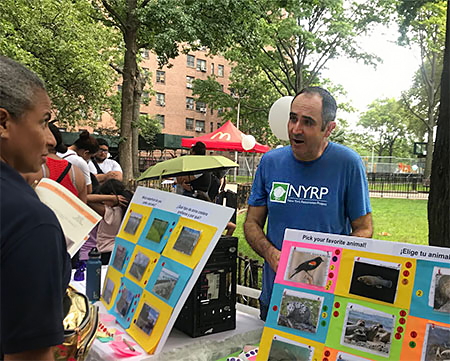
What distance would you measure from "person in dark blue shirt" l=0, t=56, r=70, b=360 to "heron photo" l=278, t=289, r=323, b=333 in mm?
791

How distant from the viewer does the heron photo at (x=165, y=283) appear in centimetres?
170

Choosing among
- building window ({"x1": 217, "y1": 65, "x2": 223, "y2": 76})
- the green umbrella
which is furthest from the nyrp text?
building window ({"x1": 217, "y1": 65, "x2": 223, "y2": 76})

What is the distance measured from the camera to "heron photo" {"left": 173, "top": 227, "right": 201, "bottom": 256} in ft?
5.66

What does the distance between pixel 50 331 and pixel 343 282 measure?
913 mm

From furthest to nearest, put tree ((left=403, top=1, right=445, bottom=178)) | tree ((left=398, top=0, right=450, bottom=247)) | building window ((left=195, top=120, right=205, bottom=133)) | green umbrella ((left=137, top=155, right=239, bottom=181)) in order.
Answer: building window ((left=195, top=120, right=205, bottom=133)) < tree ((left=403, top=1, right=445, bottom=178)) < green umbrella ((left=137, top=155, right=239, bottom=181)) < tree ((left=398, top=0, right=450, bottom=247))

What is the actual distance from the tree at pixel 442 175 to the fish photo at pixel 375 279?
2.56m

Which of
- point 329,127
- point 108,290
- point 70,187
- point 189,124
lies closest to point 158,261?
point 108,290

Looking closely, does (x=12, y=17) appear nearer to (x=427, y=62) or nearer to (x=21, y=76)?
(x=21, y=76)

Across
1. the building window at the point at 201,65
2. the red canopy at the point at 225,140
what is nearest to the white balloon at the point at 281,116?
the red canopy at the point at 225,140

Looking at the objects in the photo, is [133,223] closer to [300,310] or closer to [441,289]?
[300,310]

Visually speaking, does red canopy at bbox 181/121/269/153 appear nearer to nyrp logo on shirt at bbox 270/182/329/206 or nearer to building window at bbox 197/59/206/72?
nyrp logo on shirt at bbox 270/182/329/206

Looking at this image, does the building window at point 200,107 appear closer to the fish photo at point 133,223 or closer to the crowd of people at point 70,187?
the crowd of people at point 70,187

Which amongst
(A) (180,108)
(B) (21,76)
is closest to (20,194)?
(B) (21,76)

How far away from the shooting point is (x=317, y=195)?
2.09 metres
